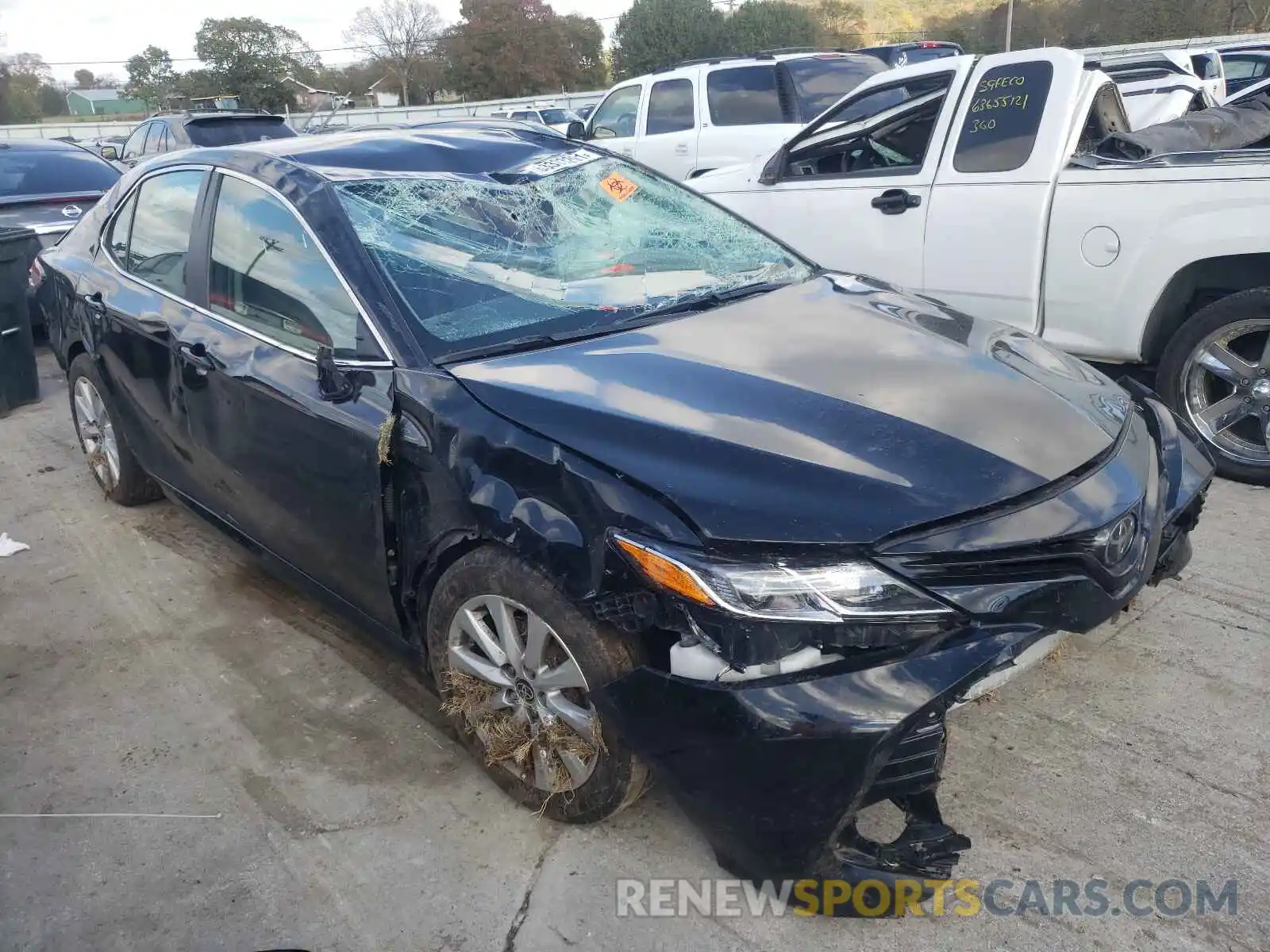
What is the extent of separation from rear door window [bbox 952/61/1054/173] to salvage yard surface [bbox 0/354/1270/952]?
89.5 inches

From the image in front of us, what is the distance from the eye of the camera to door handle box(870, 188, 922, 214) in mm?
5293

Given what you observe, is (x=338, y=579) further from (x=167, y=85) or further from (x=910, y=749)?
(x=167, y=85)

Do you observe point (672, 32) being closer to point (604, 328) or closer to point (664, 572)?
point (604, 328)

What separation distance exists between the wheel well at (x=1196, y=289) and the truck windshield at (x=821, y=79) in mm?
5867

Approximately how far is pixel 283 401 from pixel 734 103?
8.17 metres

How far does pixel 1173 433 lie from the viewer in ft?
9.27

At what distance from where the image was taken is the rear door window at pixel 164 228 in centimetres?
369

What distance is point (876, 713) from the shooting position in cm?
199

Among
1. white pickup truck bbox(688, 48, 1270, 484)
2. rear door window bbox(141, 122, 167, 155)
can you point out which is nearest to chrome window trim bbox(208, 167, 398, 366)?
white pickup truck bbox(688, 48, 1270, 484)

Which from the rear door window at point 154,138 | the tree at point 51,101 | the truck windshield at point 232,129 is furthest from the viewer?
the tree at point 51,101

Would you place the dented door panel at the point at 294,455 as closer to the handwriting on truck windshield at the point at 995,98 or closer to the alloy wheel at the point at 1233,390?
the alloy wheel at the point at 1233,390

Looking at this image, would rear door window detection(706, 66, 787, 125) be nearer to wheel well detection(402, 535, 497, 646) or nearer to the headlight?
wheel well detection(402, 535, 497, 646)

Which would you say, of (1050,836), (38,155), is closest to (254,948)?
(1050,836)

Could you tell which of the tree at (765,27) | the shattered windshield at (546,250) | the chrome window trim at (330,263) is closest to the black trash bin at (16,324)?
the chrome window trim at (330,263)
